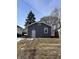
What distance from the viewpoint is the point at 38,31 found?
157 cm

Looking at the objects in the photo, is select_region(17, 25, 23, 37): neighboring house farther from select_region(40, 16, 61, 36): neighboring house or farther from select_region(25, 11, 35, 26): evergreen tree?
select_region(40, 16, 61, 36): neighboring house

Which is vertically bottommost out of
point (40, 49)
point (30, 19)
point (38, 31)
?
point (40, 49)

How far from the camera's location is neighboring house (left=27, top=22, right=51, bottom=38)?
1.55 m

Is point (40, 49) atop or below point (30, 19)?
below

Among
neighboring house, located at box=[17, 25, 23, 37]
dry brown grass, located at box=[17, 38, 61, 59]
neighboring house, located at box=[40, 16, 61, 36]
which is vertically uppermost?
neighboring house, located at box=[40, 16, 61, 36]

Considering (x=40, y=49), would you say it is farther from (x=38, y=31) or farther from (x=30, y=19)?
(x=30, y=19)

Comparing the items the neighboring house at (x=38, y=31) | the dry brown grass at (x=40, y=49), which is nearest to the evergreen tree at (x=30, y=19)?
the neighboring house at (x=38, y=31)

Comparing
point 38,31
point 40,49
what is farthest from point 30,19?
point 40,49

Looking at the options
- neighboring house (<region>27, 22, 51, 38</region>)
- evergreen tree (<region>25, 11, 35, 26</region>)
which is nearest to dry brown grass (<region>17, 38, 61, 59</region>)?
neighboring house (<region>27, 22, 51, 38</region>)
